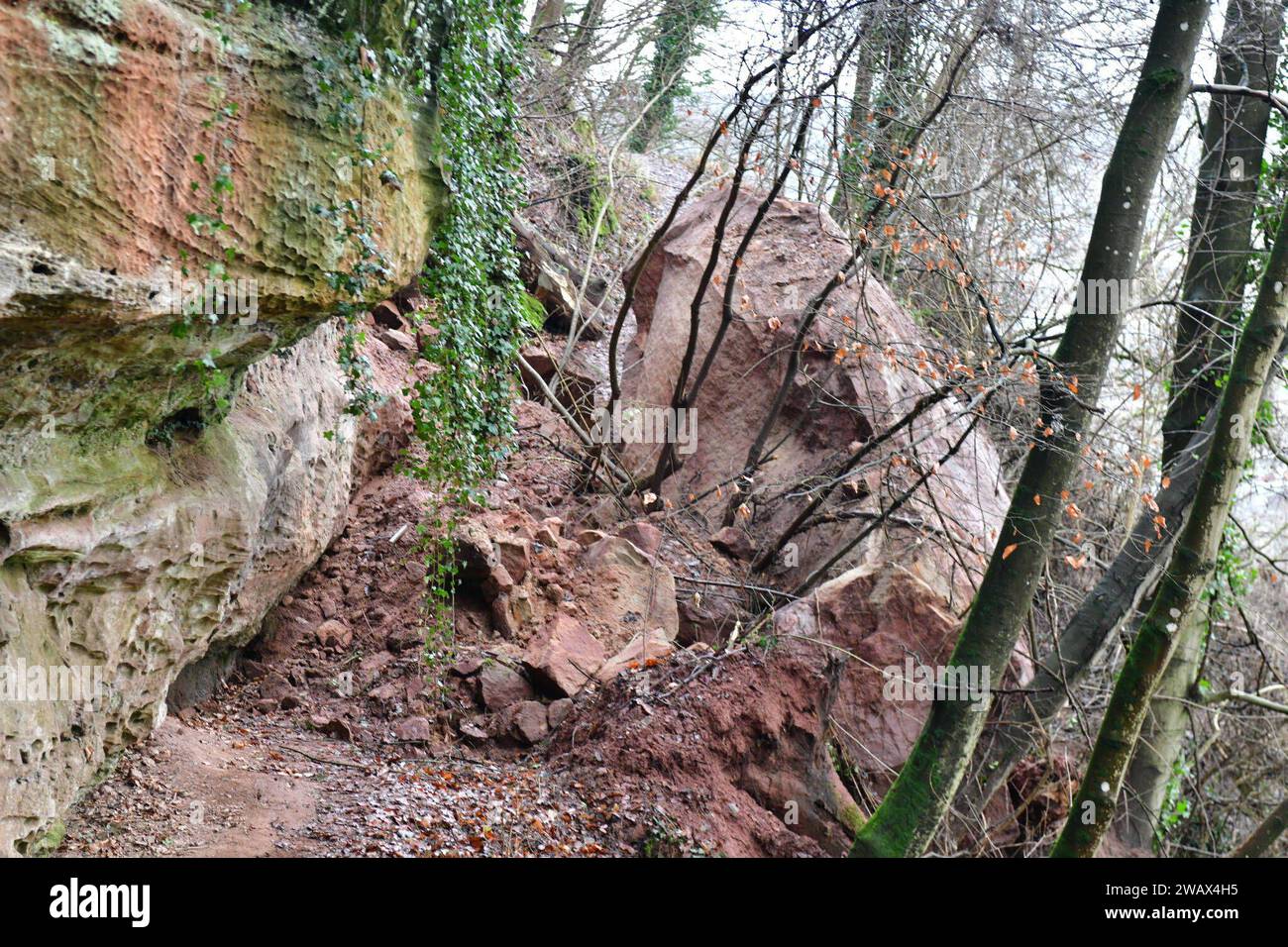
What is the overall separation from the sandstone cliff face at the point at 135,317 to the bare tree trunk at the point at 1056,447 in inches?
137

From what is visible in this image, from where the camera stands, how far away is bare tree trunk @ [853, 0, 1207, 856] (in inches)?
209

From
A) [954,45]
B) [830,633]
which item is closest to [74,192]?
[830,633]

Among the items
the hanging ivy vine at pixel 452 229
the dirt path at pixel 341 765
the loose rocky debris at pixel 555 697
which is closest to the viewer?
the hanging ivy vine at pixel 452 229

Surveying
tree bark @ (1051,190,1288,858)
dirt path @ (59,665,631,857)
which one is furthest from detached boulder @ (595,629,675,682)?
tree bark @ (1051,190,1288,858)

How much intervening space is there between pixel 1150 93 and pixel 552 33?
10133 mm

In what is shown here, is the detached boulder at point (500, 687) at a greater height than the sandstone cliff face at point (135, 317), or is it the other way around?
the sandstone cliff face at point (135, 317)

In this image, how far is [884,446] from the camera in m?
8.11

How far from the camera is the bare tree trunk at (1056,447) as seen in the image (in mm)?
5305

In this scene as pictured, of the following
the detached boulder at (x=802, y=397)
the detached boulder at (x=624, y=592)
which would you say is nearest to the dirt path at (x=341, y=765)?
the detached boulder at (x=624, y=592)

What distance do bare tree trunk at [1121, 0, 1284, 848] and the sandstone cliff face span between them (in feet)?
19.2

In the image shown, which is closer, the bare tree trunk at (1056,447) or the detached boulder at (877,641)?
the bare tree trunk at (1056,447)

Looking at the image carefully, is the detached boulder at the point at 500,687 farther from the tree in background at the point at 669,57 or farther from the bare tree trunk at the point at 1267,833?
the tree in background at the point at 669,57

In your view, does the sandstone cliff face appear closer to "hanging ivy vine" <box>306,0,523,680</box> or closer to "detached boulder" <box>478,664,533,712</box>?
"hanging ivy vine" <box>306,0,523,680</box>

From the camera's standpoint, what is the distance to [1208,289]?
7953 mm
